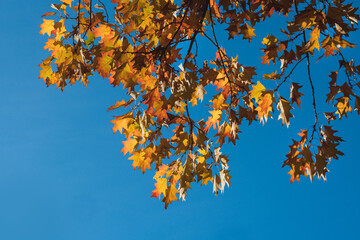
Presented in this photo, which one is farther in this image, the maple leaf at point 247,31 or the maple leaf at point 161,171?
the maple leaf at point 247,31

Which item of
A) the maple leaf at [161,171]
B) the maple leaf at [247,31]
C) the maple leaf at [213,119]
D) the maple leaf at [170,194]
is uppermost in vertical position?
the maple leaf at [247,31]

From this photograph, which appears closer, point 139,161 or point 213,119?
point 139,161

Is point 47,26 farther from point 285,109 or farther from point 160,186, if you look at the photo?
point 285,109

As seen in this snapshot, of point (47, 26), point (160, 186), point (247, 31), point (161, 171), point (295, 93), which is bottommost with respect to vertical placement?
point (160, 186)

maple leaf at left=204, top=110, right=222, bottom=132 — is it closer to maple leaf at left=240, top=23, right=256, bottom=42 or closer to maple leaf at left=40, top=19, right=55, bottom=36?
maple leaf at left=240, top=23, right=256, bottom=42

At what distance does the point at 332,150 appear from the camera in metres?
3.36

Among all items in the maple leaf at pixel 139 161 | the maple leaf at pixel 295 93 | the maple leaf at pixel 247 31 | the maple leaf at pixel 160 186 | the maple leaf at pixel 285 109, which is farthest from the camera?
the maple leaf at pixel 247 31

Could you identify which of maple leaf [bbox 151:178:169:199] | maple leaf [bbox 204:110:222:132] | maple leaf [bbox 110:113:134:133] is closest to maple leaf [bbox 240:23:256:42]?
maple leaf [bbox 204:110:222:132]

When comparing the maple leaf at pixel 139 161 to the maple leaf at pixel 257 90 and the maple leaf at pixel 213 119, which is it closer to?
the maple leaf at pixel 213 119

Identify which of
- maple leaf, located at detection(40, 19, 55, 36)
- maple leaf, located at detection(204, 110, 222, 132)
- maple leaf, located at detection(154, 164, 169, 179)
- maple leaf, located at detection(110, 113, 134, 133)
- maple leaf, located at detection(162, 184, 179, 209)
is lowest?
maple leaf, located at detection(162, 184, 179, 209)

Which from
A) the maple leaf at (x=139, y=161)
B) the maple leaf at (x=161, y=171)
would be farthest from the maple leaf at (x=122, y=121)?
the maple leaf at (x=161, y=171)

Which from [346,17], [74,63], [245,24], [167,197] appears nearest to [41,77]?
[74,63]

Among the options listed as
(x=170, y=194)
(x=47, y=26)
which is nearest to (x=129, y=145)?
(x=170, y=194)

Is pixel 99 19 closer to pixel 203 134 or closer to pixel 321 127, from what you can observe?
pixel 203 134
